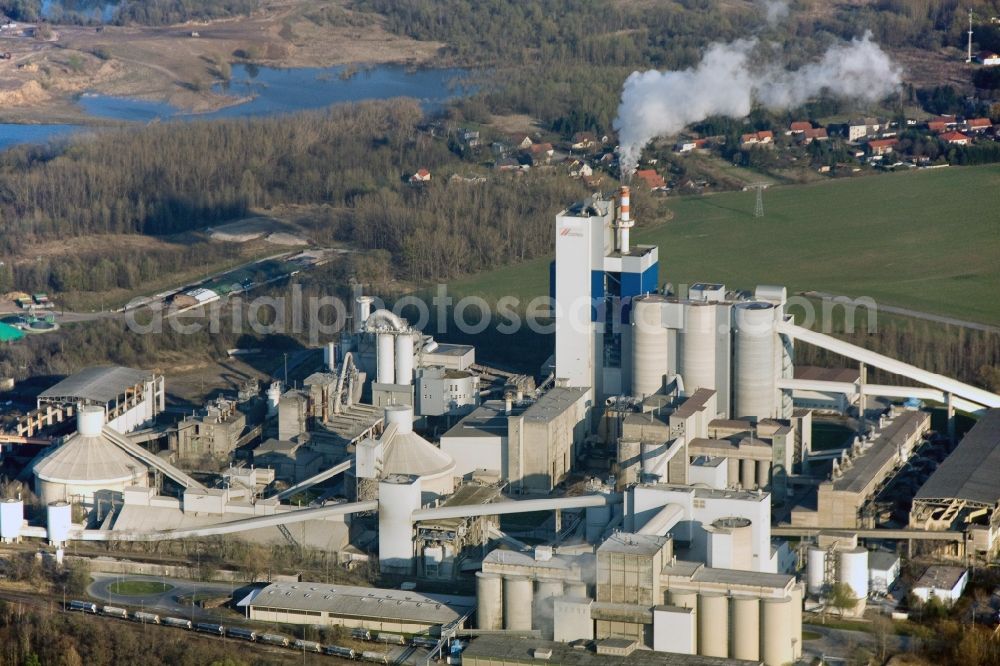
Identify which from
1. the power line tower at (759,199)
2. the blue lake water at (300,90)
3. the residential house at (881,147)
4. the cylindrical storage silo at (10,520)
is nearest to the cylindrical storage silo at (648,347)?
the cylindrical storage silo at (10,520)

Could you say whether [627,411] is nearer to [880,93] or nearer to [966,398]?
[966,398]

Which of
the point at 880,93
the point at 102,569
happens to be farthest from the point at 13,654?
the point at 880,93

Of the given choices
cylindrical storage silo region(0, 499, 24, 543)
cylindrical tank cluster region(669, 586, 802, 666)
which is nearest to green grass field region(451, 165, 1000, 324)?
cylindrical storage silo region(0, 499, 24, 543)

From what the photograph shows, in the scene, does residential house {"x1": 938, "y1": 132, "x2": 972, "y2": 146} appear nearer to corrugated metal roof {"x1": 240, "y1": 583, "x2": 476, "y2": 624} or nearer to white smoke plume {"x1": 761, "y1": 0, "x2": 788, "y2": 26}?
white smoke plume {"x1": 761, "y1": 0, "x2": 788, "y2": 26}

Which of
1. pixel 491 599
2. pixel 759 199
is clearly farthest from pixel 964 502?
pixel 759 199

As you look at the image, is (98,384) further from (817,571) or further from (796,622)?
(796,622)

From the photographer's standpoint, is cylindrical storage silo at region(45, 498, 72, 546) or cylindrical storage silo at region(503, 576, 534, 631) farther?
cylindrical storage silo at region(45, 498, 72, 546)
